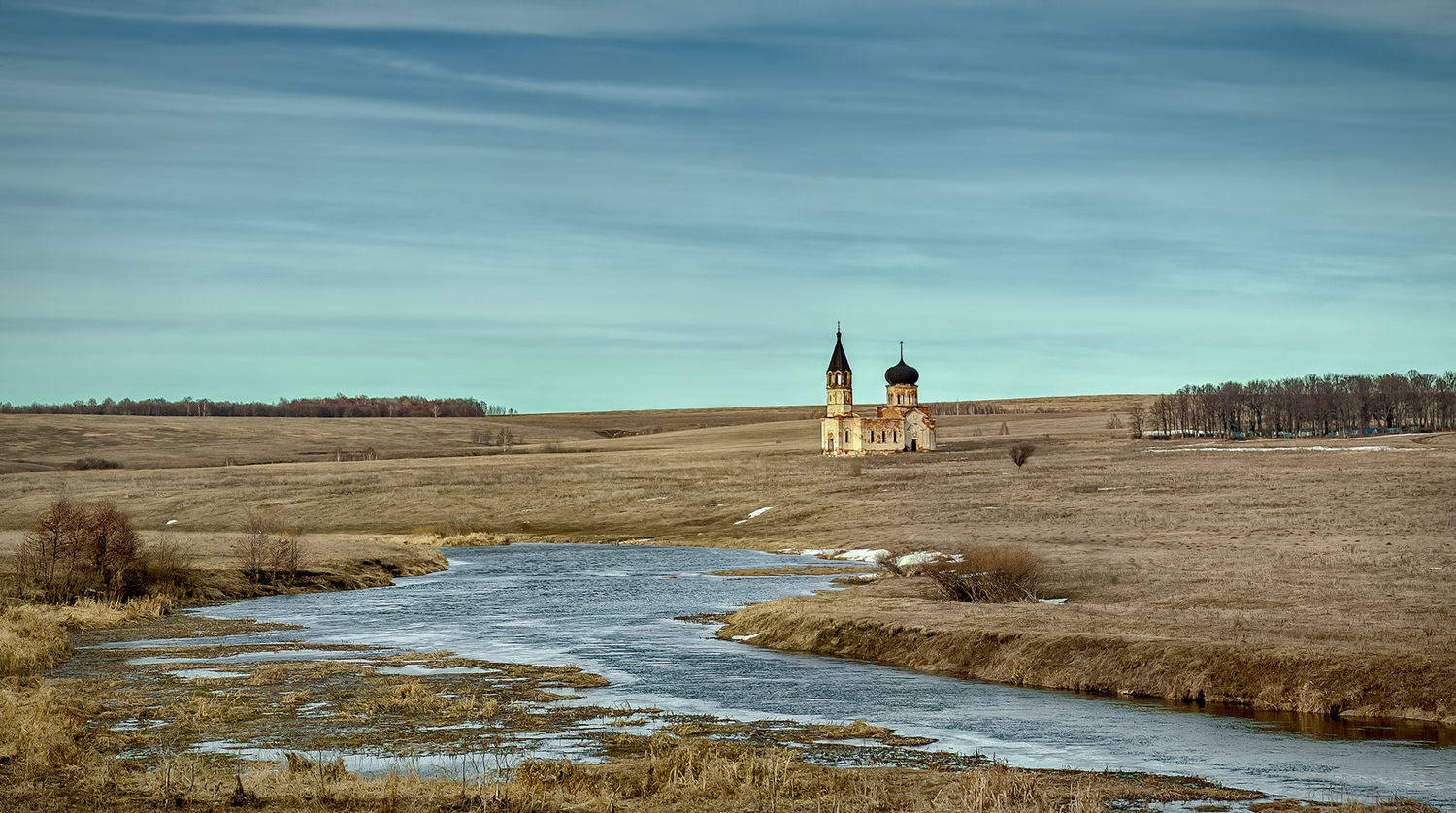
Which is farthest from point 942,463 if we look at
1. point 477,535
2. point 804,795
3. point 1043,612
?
point 804,795

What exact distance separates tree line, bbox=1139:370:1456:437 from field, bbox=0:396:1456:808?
1796cm

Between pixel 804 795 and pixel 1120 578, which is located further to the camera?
pixel 1120 578

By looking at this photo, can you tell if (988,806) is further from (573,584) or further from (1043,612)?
(573,584)

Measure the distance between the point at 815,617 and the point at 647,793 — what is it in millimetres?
21237

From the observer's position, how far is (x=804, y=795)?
19203 millimetres

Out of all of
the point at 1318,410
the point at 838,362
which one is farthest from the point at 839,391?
the point at 1318,410

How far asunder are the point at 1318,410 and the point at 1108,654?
142m

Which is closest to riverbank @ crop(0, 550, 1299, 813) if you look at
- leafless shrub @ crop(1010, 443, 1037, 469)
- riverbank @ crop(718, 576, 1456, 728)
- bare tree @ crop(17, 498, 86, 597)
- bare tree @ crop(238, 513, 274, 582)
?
riverbank @ crop(718, 576, 1456, 728)

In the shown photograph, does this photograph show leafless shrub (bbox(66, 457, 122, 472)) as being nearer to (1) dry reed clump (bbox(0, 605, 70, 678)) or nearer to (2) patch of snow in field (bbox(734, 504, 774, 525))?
(2) patch of snow in field (bbox(734, 504, 774, 525))

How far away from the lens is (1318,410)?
158375mm

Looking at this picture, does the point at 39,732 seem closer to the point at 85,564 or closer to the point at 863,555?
the point at 85,564

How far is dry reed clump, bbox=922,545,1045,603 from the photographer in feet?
139

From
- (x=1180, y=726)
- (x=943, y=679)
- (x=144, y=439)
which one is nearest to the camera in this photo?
(x=1180, y=726)

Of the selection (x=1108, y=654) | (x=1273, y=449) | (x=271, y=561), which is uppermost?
(x=1273, y=449)
